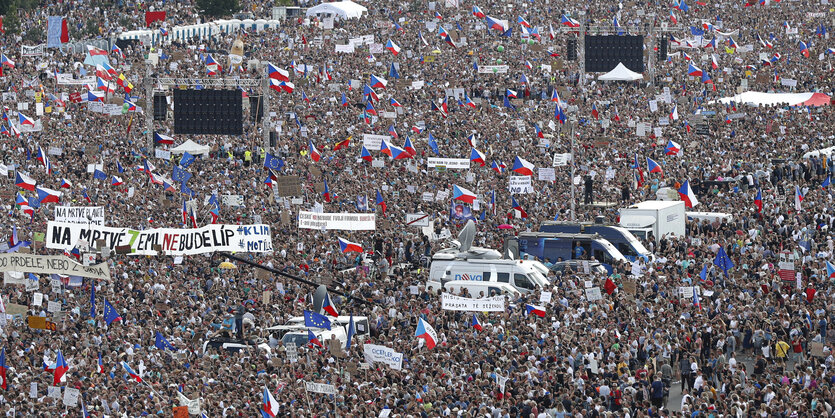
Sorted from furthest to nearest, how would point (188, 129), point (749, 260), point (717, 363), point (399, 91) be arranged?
point (399, 91), point (188, 129), point (749, 260), point (717, 363)

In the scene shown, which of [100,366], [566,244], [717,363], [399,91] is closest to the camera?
[717,363]

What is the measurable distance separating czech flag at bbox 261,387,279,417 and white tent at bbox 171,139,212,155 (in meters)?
26.9

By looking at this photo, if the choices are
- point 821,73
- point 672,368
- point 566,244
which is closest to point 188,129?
point 566,244

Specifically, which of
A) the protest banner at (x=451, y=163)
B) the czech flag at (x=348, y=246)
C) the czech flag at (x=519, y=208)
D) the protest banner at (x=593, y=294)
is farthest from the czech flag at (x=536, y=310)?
the protest banner at (x=451, y=163)

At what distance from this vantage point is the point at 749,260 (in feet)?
114

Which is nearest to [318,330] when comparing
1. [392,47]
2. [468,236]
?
[468,236]

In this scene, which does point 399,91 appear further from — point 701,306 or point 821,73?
point 701,306

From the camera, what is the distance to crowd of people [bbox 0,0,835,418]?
2766 centimetres

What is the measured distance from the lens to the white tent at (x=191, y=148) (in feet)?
171

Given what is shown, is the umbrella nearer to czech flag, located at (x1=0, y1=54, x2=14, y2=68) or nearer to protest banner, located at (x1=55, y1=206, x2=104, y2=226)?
protest banner, located at (x1=55, y1=206, x2=104, y2=226)

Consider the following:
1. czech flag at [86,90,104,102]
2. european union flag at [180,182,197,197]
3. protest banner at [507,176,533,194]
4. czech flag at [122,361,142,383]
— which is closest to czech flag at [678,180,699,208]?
protest banner at [507,176,533,194]

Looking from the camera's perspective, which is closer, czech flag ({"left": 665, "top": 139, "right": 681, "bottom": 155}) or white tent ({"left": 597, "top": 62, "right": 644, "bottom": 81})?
czech flag ({"left": 665, "top": 139, "right": 681, "bottom": 155})

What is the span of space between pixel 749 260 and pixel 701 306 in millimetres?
4076

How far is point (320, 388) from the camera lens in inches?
1065
